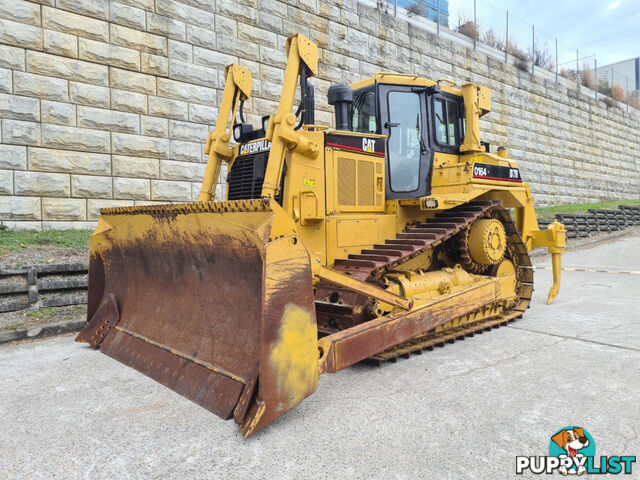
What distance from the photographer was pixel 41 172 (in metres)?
6.88

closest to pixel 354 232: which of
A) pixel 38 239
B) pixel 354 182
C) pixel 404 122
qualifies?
pixel 354 182

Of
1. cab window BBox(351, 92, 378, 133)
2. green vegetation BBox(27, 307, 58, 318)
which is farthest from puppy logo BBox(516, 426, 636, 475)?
green vegetation BBox(27, 307, 58, 318)

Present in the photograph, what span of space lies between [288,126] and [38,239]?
174 inches

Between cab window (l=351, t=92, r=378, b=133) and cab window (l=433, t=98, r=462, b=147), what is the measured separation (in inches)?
31.7

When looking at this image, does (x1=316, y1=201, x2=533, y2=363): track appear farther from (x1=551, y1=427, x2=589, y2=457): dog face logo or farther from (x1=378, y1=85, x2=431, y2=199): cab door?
(x1=551, y1=427, x2=589, y2=457): dog face logo

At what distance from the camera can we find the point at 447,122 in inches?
223

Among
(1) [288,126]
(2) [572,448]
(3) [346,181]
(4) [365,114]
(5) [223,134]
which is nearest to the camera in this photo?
(2) [572,448]

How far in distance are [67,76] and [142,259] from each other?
4587 millimetres

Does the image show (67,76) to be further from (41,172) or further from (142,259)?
(142,259)

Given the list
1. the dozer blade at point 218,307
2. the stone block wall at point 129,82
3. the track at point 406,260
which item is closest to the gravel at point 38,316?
the dozer blade at point 218,307

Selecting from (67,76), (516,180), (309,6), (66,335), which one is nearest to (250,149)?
(66,335)

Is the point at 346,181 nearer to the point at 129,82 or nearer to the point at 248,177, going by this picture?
the point at 248,177

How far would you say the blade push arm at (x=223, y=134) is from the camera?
16.5ft

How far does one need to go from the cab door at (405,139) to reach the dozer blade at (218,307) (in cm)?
244
